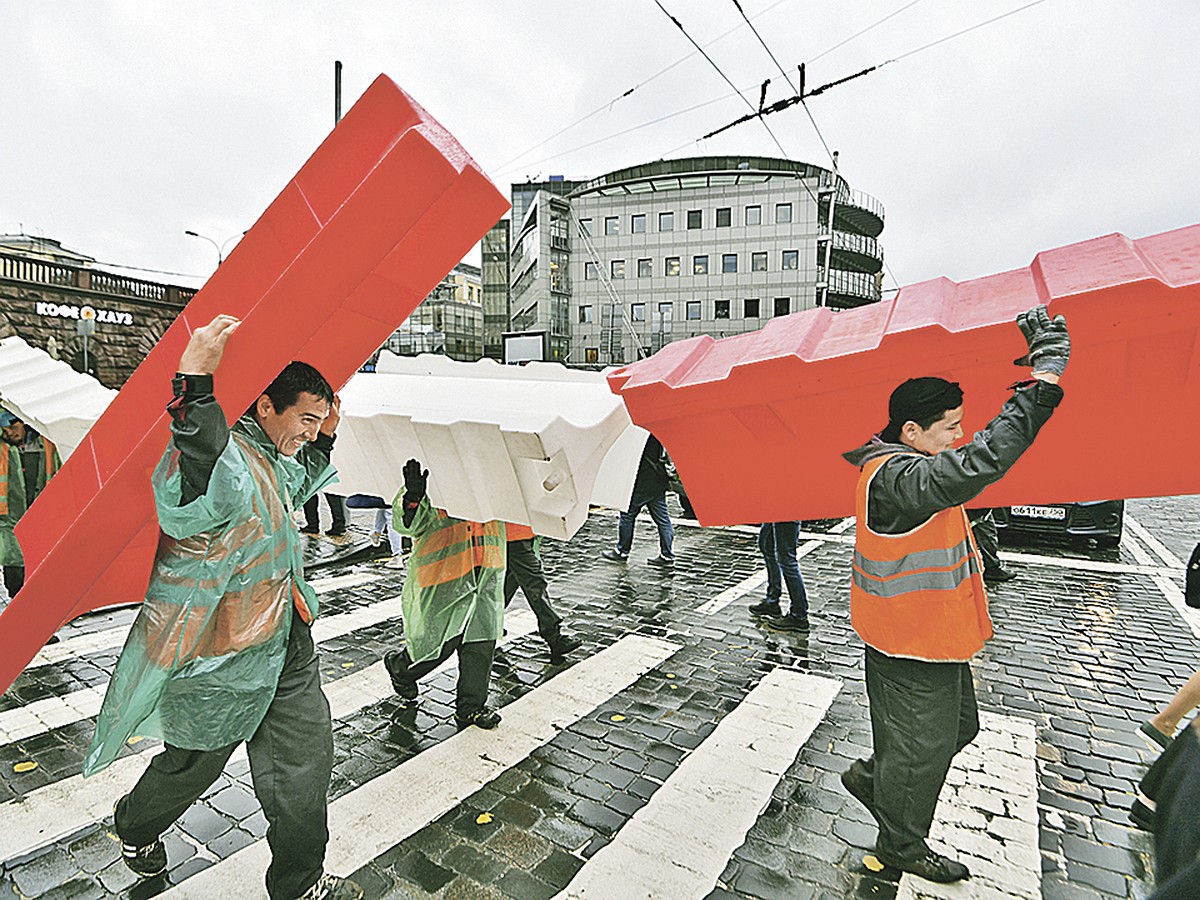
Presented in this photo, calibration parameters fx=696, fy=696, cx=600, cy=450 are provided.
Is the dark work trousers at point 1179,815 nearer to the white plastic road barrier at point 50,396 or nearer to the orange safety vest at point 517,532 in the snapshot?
the orange safety vest at point 517,532

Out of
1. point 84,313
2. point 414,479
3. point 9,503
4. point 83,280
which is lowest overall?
point 9,503

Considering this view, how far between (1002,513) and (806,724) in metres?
7.38

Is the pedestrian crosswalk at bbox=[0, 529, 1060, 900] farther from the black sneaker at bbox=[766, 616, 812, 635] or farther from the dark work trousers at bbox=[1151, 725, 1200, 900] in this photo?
the dark work trousers at bbox=[1151, 725, 1200, 900]

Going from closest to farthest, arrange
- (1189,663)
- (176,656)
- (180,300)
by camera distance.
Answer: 1. (176,656)
2. (1189,663)
3. (180,300)

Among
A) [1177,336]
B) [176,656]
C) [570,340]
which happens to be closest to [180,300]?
[570,340]

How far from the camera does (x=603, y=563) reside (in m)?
9.50

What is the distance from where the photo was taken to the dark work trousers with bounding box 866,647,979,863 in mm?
2893

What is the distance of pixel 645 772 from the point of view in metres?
3.99

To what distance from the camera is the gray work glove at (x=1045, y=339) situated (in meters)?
2.33

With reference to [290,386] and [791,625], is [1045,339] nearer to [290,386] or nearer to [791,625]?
[290,386]

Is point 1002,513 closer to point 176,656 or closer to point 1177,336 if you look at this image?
point 1177,336

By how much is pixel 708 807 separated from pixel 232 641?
8.18ft

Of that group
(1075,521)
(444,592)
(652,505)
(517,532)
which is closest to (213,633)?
(444,592)

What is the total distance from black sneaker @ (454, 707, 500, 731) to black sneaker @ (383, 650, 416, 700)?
1.28 feet
